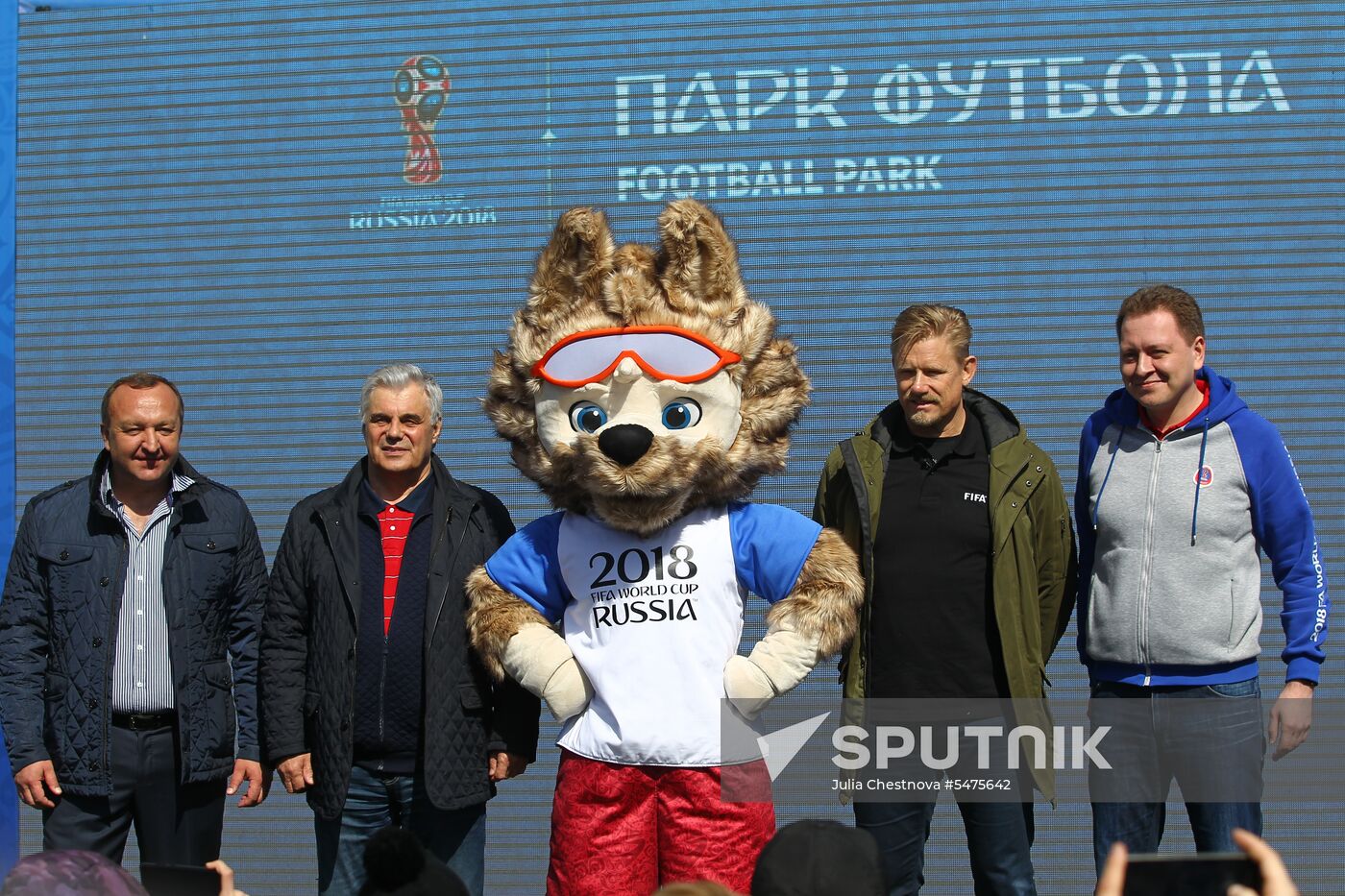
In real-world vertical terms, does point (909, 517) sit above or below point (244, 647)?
above

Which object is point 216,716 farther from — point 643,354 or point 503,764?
point 643,354

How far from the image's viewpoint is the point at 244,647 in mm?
3188

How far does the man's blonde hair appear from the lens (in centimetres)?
301

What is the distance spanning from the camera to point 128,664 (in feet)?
10.1

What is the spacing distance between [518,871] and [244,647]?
204 cm

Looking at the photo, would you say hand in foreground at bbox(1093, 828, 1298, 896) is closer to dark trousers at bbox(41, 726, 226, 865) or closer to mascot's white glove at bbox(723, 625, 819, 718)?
mascot's white glove at bbox(723, 625, 819, 718)

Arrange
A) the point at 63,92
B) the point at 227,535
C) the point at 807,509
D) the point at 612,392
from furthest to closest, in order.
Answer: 1. the point at 63,92
2. the point at 807,509
3. the point at 227,535
4. the point at 612,392

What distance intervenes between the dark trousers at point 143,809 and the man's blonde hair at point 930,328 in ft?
6.06

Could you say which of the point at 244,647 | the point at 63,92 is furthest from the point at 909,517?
the point at 63,92

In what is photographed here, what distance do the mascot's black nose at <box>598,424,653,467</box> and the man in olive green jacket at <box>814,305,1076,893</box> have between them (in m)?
0.53

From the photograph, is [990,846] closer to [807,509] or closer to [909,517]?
[909,517]

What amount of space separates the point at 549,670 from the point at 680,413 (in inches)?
23.6

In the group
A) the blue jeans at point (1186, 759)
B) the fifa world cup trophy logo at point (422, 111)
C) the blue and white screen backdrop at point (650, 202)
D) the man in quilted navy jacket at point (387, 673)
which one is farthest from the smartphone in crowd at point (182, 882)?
the fifa world cup trophy logo at point (422, 111)

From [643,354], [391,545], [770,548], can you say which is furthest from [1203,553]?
[391,545]
